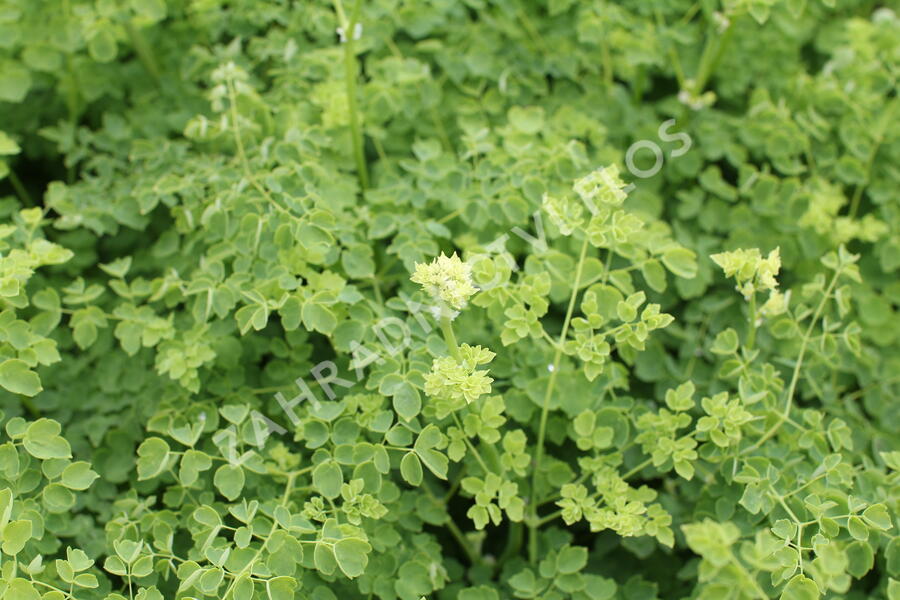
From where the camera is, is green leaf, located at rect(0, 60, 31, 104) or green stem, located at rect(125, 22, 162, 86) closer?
green leaf, located at rect(0, 60, 31, 104)

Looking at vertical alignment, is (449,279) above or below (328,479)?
above

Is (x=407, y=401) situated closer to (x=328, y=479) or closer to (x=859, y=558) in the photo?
(x=328, y=479)

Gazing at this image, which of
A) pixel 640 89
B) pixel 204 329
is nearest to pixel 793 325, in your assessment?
pixel 640 89

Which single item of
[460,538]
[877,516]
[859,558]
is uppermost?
[877,516]

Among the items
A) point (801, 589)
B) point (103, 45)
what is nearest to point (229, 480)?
point (801, 589)

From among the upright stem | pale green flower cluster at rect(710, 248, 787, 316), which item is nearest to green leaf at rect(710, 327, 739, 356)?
pale green flower cluster at rect(710, 248, 787, 316)

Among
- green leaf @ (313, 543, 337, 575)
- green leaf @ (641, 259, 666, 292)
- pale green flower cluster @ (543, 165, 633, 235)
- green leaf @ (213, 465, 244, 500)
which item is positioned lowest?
green leaf @ (313, 543, 337, 575)

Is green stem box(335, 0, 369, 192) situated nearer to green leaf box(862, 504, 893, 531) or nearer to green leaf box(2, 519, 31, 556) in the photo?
green leaf box(2, 519, 31, 556)

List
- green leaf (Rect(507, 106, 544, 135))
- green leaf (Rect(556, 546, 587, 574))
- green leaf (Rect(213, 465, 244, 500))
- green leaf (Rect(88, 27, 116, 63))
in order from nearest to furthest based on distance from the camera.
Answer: green leaf (Rect(213, 465, 244, 500)) < green leaf (Rect(556, 546, 587, 574)) < green leaf (Rect(507, 106, 544, 135)) < green leaf (Rect(88, 27, 116, 63))
